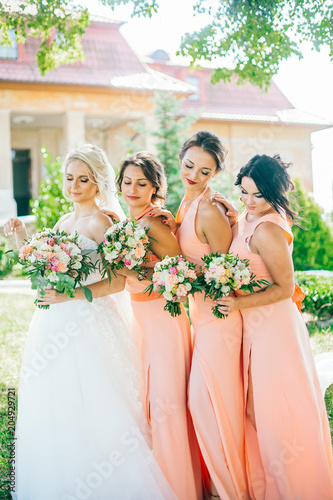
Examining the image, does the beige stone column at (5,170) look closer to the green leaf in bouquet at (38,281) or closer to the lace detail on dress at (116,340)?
the lace detail on dress at (116,340)

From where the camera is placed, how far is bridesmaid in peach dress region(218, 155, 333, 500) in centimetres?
346

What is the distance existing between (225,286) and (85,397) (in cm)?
132

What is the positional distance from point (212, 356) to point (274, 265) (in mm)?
763

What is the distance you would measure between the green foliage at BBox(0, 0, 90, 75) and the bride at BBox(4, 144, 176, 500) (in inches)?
156

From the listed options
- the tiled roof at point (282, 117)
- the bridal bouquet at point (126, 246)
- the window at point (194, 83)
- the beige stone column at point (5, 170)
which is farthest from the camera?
the window at point (194, 83)

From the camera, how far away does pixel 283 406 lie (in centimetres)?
352

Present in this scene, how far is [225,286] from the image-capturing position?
3273 mm

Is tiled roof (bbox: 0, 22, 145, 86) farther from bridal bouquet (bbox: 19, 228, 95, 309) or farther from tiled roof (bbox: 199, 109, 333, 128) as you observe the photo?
bridal bouquet (bbox: 19, 228, 95, 309)

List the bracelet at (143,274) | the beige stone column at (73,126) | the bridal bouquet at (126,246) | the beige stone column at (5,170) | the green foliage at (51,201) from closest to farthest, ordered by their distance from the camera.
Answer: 1. the bridal bouquet at (126,246)
2. the bracelet at (143,274)
3. the green foliage at (51,201)
4. the beige stone column at (5,170)
5. the beige stone column at (73,126)

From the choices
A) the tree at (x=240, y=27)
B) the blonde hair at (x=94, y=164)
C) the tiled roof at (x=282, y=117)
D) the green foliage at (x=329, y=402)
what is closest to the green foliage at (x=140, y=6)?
the tree at (x=240, y=27)

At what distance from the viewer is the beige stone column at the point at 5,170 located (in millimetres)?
16328

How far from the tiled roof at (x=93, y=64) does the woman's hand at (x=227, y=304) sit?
14.6 m

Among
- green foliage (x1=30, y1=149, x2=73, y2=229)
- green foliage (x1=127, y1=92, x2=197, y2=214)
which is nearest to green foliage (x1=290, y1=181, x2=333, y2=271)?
green foliage (x1=127, y1=92, x2=197, y2=214)

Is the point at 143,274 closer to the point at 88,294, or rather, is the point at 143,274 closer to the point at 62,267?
the point at 88,294
